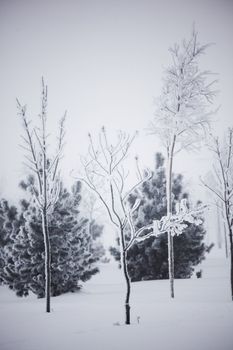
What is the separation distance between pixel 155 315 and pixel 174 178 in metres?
11.2

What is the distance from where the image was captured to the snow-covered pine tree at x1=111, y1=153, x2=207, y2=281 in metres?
16.8

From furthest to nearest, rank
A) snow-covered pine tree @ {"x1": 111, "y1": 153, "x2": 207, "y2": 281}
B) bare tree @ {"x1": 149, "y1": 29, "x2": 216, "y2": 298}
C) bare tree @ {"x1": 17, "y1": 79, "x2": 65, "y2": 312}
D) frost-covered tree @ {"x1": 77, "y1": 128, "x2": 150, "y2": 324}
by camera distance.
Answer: snow-covered pine tree @ {"x1": 111, "y1": 153, "x2": 207, "y2": 281} < bare tree @ {"x1": 149, "y1": 29, "x2": 216, "y2": 298} < bare tree @ {"x1": 17, "y1": 79, "x2": 65, "y2": 312} < frost-covered tree @ {"x1": 77, "y1": 128, "x2": 150, "y2": 324}

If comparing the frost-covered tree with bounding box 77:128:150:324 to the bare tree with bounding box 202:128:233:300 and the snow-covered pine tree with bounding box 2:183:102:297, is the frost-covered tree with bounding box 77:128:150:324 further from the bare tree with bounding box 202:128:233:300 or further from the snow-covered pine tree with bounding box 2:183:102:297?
the snow-covered pine tree with bounding box 2:183:102:297

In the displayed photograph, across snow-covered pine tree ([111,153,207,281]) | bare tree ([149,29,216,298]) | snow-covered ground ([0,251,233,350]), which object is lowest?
snow-covered ground ([0,251,233,350])

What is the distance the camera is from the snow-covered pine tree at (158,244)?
1678 cm


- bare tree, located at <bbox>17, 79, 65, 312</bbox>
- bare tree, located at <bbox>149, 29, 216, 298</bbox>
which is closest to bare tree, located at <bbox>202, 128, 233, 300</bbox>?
bare tree, located at <bbox>149, 29, 216, 298</bbox>

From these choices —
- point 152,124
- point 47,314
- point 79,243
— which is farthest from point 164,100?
point 47,314

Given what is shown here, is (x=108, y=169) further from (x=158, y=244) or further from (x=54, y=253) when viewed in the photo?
(x=158, y=244)

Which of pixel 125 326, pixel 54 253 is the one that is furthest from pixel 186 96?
pixel 54 253

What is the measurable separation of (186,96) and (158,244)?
8.61 meters

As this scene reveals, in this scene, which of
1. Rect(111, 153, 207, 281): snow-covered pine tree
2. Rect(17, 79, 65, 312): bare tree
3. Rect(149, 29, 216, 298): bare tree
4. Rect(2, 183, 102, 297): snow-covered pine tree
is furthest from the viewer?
Rect(111, 153, 207, 281): snow-covered pine tree

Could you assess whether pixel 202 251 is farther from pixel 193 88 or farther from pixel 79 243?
pixel 193 88

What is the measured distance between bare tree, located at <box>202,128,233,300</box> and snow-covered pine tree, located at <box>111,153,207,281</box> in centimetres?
589

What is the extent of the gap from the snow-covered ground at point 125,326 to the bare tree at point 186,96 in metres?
2.74
